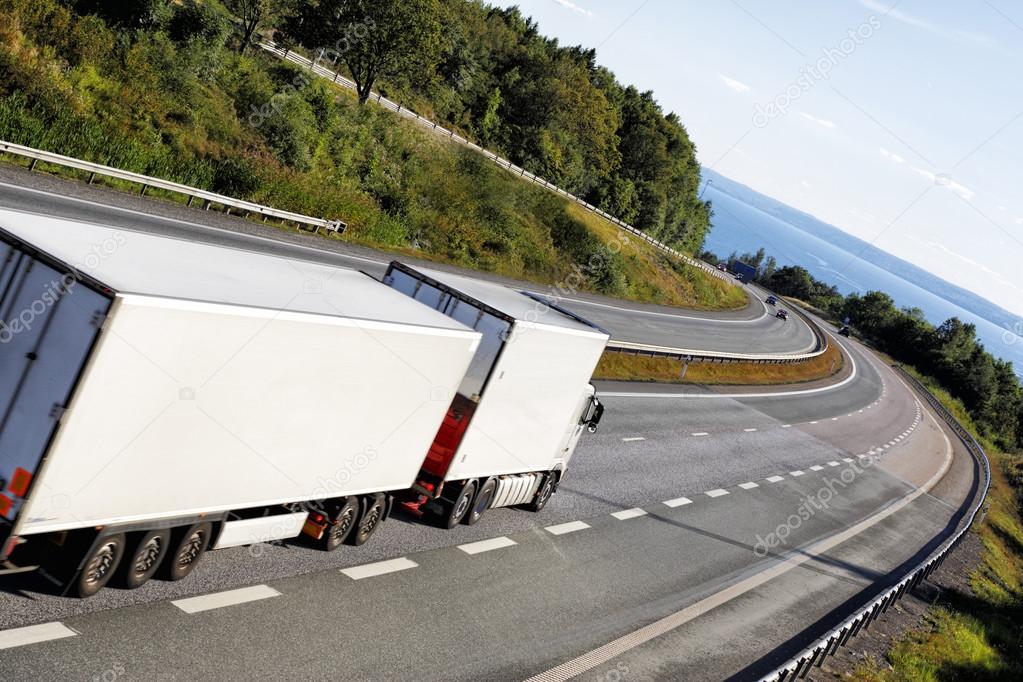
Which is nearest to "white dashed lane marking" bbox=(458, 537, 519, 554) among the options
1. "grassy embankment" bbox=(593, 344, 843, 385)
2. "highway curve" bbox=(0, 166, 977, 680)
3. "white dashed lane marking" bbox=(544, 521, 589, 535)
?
"highway curve" bbox=(0, 166, 977, 680)

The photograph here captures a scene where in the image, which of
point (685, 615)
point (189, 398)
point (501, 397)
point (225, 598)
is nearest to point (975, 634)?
point (685, 615)

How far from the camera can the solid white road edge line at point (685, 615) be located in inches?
463

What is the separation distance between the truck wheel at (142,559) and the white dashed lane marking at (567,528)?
8811mm

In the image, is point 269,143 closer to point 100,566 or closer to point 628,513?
point 628,513

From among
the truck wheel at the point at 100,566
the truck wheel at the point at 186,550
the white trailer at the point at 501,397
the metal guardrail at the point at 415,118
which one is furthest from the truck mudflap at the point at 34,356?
the metal guardrail at the point at 415,118

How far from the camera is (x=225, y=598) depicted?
10.1 m

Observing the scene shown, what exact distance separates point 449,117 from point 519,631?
72958 mm

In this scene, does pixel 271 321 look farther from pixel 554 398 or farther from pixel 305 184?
pixel 305 184

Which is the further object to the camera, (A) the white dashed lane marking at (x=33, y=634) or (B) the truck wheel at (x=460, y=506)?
(B) the truck wheel at (x=460, y=506)

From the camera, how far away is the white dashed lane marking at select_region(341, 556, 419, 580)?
1198 cm

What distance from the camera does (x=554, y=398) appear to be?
15.7 metres

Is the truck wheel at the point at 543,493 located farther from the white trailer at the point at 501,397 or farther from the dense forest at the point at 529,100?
the dense forest at the point at 529,100

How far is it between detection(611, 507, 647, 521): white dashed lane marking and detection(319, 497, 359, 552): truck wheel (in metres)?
8.48

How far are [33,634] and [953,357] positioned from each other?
115 meters
